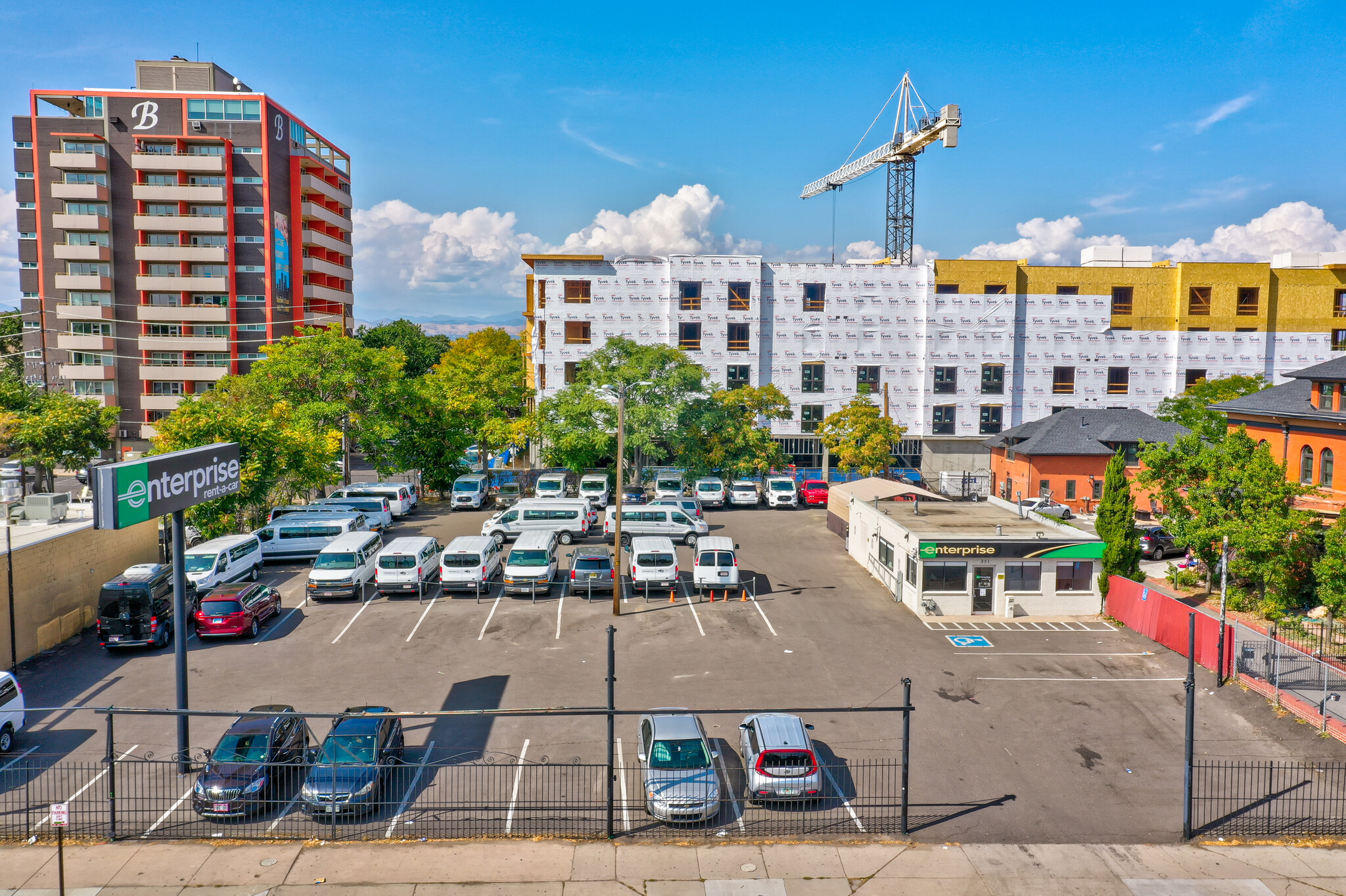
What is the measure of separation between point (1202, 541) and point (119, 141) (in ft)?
253

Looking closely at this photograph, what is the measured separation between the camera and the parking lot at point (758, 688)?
667 inches

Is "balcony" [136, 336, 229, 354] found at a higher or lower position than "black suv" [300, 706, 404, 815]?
higher

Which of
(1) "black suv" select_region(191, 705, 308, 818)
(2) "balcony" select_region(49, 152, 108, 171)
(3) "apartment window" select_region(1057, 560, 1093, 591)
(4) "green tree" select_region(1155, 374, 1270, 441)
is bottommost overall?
(1) "black suv" select_region(191, 705, 308, 818)

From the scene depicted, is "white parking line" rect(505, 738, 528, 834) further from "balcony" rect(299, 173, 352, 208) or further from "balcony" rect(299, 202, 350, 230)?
"balcony" rect(299, 173, 352, 208)

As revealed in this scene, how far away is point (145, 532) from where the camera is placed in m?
30.5

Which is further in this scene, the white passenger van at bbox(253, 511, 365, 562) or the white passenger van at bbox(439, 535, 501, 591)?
the white passenger van at bbox(253, 511, 365, 562)

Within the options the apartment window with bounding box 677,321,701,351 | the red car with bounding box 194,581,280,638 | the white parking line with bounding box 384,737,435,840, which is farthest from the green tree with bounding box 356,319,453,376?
the white parking line with bounding box 384,737,435,840

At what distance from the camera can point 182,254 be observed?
66938 mm

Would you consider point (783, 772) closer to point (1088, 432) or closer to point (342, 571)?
point (342, 571)

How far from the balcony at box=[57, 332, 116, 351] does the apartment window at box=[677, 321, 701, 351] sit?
151ft

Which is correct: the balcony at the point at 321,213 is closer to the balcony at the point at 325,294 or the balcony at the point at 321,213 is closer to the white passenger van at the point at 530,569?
the balcony at the point at 325,294

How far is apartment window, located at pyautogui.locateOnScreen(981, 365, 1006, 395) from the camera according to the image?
209 feet

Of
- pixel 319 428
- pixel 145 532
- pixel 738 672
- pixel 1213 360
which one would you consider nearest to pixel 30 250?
pixel 319 428

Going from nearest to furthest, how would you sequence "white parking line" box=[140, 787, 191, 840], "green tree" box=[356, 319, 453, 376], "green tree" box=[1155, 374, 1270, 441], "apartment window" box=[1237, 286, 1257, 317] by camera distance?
"white parking line" box=[140, 787, 191, 840], "green tree" box=[1155, 374, 1270, 441], "apartment window" box=[1237, 286, 1257, 317], "green tree" box=[356, 319, 453, 376]
